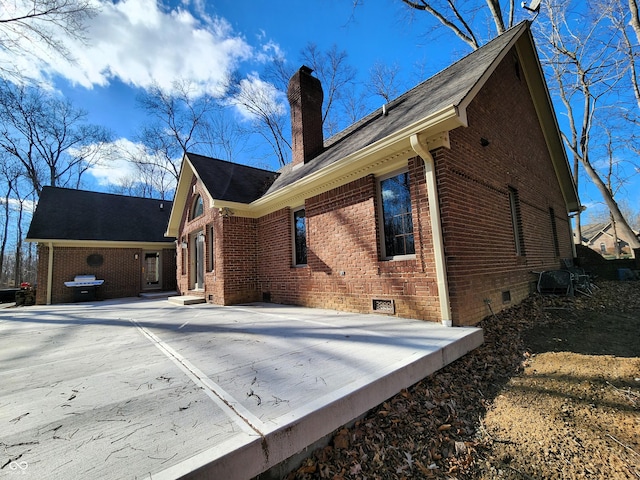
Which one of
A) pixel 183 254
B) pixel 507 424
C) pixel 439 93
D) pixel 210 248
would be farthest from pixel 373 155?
pixel 183 254

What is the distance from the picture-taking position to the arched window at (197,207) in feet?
33.9

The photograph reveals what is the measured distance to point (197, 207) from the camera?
1063 centimetres

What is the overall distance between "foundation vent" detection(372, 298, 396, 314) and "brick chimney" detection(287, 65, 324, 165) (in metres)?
5.55

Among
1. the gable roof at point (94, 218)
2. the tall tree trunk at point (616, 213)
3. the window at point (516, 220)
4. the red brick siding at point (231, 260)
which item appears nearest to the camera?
the window at point (516, 220)

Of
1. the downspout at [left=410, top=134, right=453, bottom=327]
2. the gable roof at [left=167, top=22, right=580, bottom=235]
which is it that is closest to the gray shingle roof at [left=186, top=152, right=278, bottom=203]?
the gable roof at [left=167, top=22, right=580, bottom=235]

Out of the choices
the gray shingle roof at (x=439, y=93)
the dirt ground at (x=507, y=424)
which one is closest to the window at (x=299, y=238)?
the gray shingle roof at (x=439, y=93)

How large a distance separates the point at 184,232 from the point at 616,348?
12448 mm

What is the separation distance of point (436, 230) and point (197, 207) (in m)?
Result: 9.10

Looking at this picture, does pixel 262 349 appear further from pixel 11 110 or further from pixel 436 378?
pixel 11 110

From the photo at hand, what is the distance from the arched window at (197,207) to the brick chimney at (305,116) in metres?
3.86

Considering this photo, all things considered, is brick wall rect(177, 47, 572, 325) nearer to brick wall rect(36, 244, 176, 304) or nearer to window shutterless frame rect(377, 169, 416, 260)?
window shutterless frame rect(377, 169, 416, 260)

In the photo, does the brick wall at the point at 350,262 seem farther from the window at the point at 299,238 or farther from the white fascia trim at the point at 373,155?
the white fascia trim at the point at 373,155

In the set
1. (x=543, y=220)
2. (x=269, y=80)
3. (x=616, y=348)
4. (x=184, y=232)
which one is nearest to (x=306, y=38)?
(x=269, y=80)

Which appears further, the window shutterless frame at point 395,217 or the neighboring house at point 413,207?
the window shutterless frame at point 395,217
